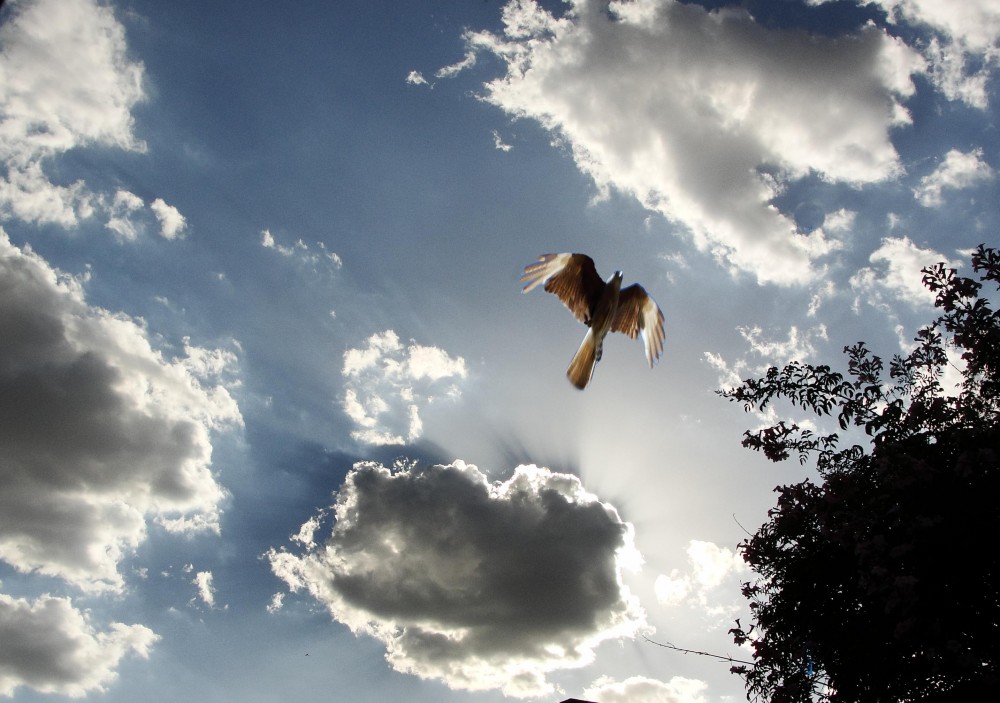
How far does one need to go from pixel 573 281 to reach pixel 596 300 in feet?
1.27

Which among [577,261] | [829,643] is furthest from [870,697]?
A: [577,261]

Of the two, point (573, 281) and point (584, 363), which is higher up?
point (573, 281)

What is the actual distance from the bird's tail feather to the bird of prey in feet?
0.04

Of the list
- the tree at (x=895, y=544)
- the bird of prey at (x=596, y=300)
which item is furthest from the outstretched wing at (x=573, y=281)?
the tree at (x=895, y=544)

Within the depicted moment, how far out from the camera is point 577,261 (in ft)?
25.0

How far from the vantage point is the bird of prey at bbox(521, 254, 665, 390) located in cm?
737

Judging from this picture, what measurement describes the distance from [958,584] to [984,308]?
3398mm

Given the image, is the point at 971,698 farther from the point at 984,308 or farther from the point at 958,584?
the point at 984,308

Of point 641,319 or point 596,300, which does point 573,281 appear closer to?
point 596,300

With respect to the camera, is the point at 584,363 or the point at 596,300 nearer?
the point at 584,363

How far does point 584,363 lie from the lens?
6.65 meters

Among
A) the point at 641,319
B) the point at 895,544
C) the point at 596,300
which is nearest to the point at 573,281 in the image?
the point at 596,300

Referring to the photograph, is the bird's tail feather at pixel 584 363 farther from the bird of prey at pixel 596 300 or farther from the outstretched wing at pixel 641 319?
the outstretched wing at pixel 641 319

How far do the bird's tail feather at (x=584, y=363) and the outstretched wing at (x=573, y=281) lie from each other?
1.77 ft
